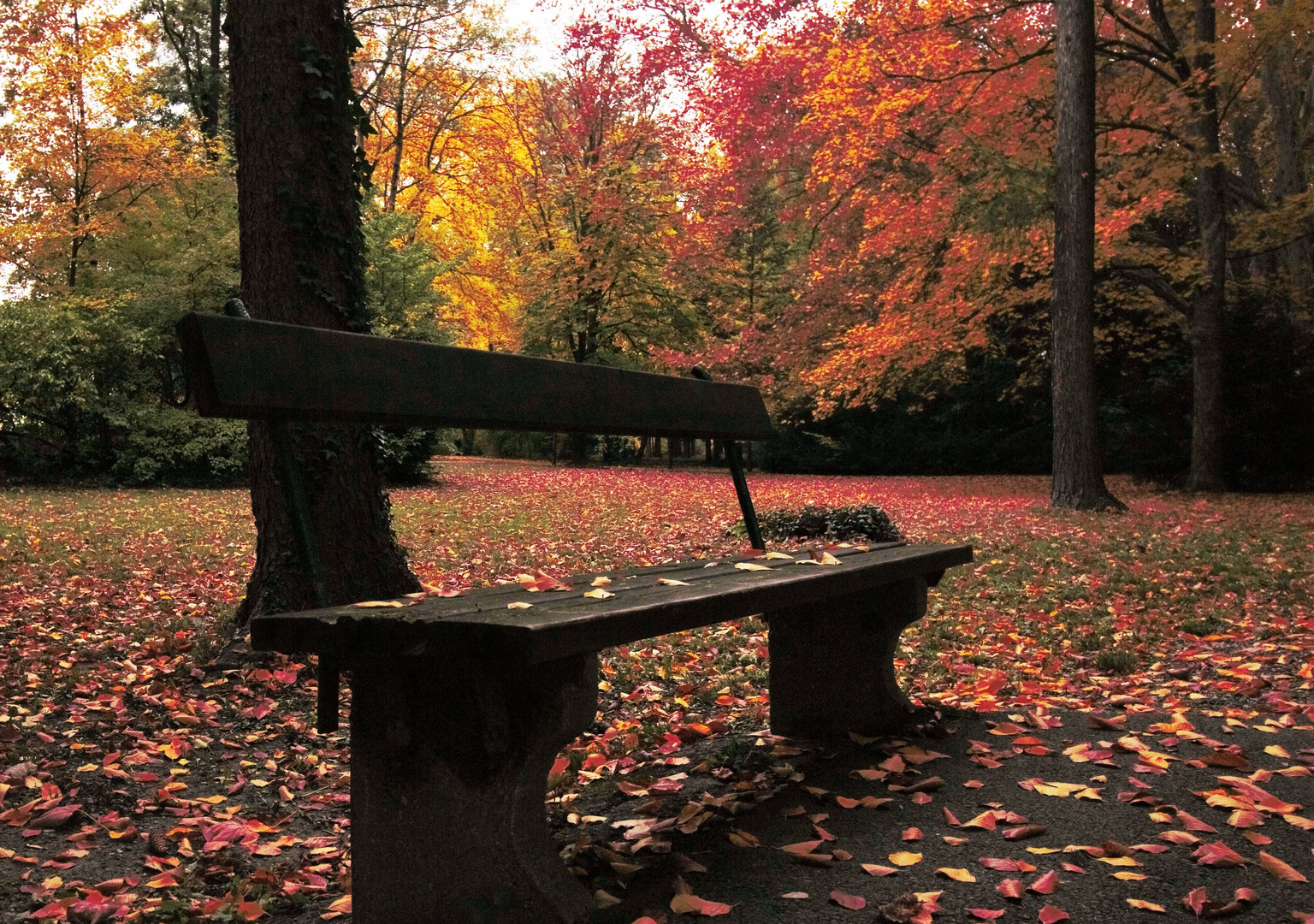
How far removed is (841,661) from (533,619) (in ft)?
6.53

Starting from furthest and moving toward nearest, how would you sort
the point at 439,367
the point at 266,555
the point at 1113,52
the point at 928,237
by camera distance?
1. the point at 928,237
2. the point at 1113,52
3. the point at 266,555
4. the point at 439,367

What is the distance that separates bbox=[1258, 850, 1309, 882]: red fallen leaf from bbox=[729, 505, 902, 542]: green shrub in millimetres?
5297

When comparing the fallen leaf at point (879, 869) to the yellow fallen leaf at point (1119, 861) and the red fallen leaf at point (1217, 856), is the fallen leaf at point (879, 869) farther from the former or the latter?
the red fallen leaf at point (1217, 856)

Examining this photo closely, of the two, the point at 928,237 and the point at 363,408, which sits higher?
the point at 928,237

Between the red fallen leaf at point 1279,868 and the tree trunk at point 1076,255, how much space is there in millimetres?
9972

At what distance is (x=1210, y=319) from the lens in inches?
572

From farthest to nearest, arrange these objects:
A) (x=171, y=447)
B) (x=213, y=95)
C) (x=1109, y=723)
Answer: (x=213, y=95) → (x=171, y=447) → (x=1109, y=723)

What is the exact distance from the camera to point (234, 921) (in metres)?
2.38

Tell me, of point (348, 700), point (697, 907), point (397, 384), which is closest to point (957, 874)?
point (697, 907)

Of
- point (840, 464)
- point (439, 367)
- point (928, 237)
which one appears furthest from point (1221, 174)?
point (439, 367)

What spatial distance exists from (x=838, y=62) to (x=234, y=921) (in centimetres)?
1430

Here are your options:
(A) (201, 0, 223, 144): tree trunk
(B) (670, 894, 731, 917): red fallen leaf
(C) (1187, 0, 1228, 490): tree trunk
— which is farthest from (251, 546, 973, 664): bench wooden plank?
(A) (201, 0, 223, 144): tree trunk

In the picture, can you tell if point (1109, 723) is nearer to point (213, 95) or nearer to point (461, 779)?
point (461, 779)

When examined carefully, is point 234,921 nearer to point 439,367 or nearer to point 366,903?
point 366,903
